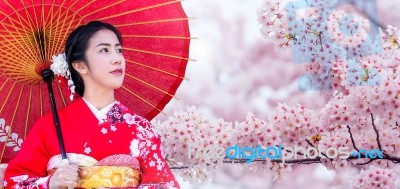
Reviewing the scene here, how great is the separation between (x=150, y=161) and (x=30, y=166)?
0.41 meters

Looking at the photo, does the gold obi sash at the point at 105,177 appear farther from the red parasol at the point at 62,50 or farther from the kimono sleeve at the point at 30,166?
the red parasol at the point at 62,50

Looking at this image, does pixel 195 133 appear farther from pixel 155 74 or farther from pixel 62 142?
pixel 62 142

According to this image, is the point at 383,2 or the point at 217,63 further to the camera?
the point at 217,63

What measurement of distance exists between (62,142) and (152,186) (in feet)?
1.13

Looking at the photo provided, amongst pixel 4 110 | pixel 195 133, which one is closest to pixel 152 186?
pixel 4 110

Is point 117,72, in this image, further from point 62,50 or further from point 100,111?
point 62,50

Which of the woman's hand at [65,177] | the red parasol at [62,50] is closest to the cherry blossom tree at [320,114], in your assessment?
the red parasol at [62,50]

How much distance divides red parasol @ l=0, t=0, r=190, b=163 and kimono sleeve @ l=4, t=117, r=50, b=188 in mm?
254

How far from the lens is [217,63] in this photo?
3.25 m

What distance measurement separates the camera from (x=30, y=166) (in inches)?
80.1

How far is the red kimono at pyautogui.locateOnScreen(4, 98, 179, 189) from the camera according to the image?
6.68 ft

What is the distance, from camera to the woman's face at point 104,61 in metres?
2.12

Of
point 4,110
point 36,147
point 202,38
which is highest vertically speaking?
point 202,38

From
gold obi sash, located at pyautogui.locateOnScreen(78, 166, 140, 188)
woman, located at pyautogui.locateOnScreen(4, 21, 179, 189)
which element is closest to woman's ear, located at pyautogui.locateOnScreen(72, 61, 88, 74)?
woman, located at pyautogui.locateOnScreen(4, 21, 179, 189)
